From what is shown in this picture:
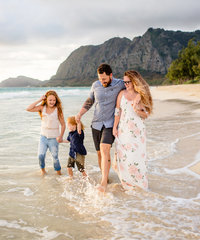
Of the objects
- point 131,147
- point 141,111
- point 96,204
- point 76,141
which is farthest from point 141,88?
point 96,204

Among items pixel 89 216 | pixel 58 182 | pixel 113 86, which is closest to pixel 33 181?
pixel 58 182

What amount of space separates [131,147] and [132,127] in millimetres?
344

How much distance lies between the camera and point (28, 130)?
10.5m

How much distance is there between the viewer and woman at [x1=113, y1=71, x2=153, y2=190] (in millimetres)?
3961

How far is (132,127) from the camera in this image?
4.01 m

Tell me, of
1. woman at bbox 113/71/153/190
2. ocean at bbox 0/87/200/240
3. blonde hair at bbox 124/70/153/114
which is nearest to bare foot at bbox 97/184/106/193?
ocean at bbox 0/87/200/240

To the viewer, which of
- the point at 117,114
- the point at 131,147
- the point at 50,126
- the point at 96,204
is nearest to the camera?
the point at 96,204

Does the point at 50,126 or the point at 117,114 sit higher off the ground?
the point at 117,114

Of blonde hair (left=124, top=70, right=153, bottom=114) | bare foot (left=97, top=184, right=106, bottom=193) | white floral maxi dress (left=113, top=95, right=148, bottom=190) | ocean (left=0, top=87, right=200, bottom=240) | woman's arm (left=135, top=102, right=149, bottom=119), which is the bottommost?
ocean (left=0, top=87, right=200, bottom=240)

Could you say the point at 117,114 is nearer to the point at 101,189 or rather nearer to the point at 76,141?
the point at 76,141

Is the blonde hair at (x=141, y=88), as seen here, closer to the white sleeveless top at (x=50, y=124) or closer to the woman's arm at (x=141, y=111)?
the woman's arm at (x=141, y=111)

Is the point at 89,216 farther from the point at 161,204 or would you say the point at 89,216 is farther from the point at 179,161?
the point at 179,161

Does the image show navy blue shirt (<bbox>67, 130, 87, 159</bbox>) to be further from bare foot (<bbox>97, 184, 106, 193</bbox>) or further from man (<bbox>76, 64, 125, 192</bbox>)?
bare foot (<bbox>97, 184, 106, 193</bbox>)

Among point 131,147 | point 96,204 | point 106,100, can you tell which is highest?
point 106,100
